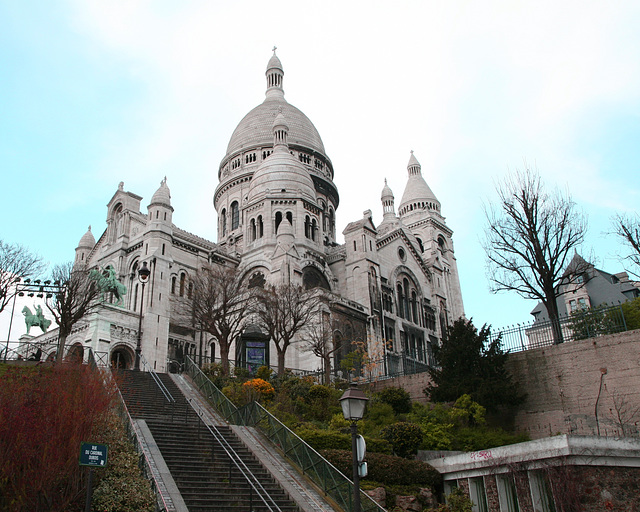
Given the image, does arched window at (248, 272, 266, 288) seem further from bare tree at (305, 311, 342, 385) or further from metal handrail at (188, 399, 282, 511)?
metal handrail at (188, 399, 282, 511)

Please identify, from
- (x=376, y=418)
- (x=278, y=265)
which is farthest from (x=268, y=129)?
(x=376, y=418)

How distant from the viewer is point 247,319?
4481 cm

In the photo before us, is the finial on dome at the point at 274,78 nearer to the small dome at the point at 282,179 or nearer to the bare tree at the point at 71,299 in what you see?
the small dome at the point at 282,179

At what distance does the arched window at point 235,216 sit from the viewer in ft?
230

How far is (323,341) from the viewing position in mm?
38062

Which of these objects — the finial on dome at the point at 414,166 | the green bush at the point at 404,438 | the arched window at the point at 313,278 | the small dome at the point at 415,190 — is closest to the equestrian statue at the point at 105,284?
the arched window at the point at 313,278

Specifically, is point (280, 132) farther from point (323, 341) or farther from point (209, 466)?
point (209, 466)

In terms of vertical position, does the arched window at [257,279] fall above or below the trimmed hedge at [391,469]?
above

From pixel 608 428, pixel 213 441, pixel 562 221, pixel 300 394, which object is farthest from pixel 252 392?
pixel 562 221

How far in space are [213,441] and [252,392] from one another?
776 centimetres

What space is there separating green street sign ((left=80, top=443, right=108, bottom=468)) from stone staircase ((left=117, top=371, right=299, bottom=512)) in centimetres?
429

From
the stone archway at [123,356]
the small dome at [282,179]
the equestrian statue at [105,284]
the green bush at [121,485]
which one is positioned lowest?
the green bush at [121,485]

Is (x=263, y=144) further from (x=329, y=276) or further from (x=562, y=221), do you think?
(x=562, y=221)

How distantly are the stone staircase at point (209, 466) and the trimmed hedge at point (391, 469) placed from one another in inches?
102
